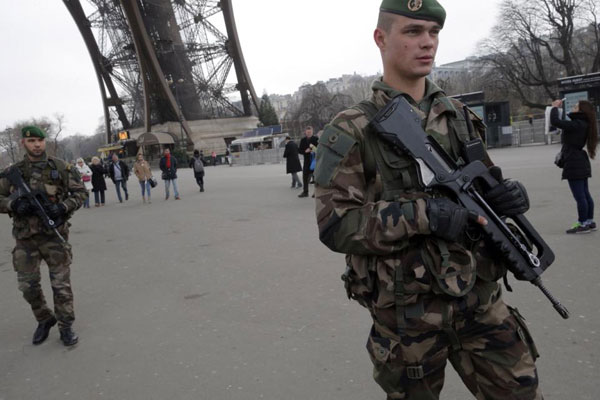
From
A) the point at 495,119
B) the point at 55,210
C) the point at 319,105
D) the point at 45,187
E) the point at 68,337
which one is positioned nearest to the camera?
the point at 68,337

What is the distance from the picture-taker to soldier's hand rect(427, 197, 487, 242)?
1.43 metres

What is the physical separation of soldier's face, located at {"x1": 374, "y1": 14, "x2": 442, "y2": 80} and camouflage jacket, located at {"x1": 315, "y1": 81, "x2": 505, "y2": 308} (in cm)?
11

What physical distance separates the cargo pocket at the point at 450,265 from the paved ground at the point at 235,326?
1219 mm

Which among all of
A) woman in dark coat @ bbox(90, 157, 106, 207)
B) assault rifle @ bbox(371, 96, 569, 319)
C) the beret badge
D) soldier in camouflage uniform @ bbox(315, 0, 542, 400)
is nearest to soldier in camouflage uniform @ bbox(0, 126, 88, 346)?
A: soldier in camouflage uniform @ bbox(315, 0, 542, 400)

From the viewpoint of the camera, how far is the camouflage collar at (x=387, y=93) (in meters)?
1.63

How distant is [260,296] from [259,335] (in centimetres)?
84

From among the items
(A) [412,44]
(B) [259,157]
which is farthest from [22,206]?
(B) [259,157]

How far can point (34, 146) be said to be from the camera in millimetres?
3662

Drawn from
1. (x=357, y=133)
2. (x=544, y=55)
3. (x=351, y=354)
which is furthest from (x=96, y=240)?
(x=544, y=55)

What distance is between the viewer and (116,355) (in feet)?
10.7

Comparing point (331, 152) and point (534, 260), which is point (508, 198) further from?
point (331, 152)

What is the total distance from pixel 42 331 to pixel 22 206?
3.37 ft

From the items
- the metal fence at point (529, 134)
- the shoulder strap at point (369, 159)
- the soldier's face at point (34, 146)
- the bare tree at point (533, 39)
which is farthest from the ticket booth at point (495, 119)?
the shoulder strap at point (369, 159)

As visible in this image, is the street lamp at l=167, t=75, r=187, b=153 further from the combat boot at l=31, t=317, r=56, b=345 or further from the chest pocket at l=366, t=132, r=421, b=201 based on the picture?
the chest pocket at l=366, t=132, r=421, b=201
